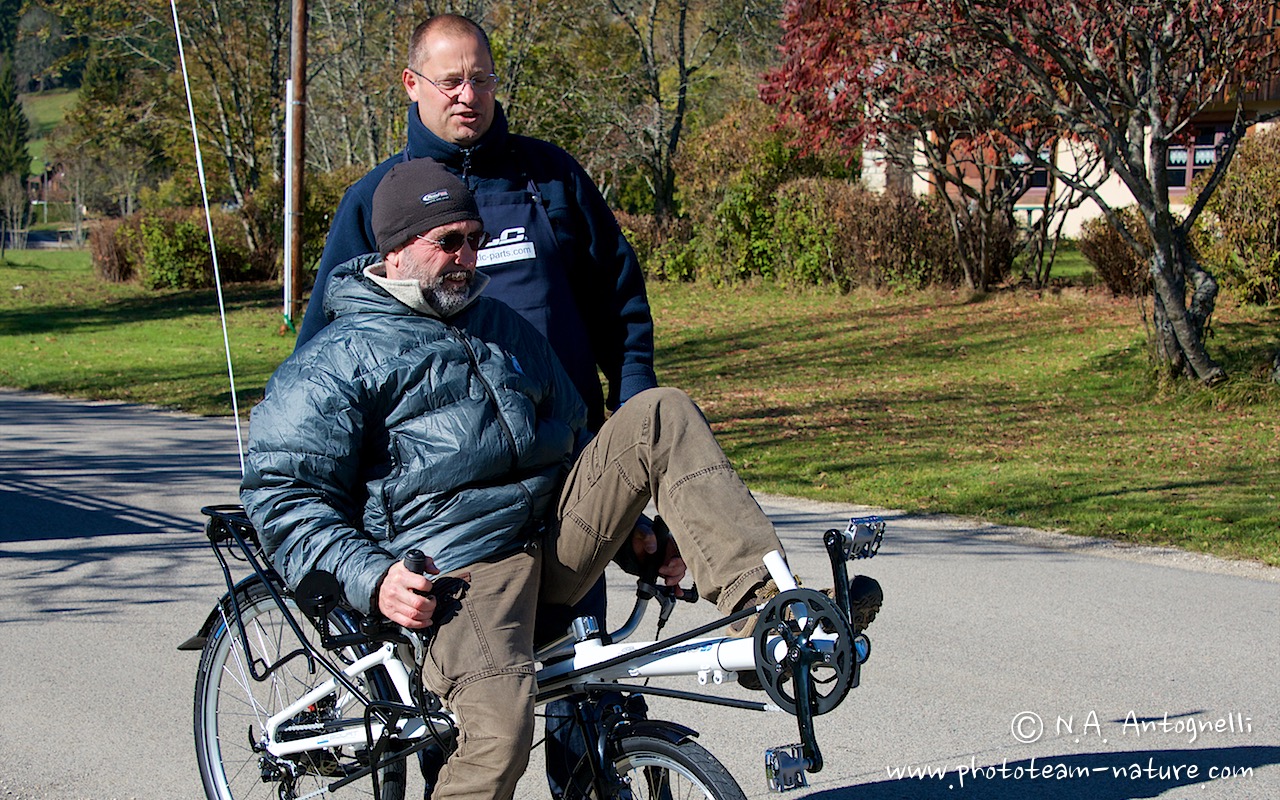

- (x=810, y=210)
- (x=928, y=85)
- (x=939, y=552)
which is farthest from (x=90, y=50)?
(x=939, y=552)

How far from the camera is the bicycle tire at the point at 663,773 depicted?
9.15 feet

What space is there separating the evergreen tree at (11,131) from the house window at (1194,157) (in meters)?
80.2

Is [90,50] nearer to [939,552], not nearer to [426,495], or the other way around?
[939,552]

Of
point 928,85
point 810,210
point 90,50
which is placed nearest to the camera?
point 928,85

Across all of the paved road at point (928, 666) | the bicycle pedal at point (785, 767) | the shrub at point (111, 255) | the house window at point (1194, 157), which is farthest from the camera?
the house window at point (1194, 157)

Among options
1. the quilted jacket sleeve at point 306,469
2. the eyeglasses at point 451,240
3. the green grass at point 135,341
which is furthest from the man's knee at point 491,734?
the green grass at point 135,341

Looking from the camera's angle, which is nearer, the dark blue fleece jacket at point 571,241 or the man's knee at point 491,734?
the man's knee at point 491,734

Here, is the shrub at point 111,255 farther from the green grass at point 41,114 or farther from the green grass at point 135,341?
the green grass at point 41,114

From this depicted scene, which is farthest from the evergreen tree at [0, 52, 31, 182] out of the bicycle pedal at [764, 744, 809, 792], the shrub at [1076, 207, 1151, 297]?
the bicycle pedal at [764, 744, 809, 792]

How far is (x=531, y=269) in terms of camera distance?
145 inches

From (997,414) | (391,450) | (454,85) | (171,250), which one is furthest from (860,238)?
(391,450)

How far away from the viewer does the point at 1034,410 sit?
520 inches

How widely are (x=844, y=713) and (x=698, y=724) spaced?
55 centimetres

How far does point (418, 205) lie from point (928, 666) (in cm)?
322
